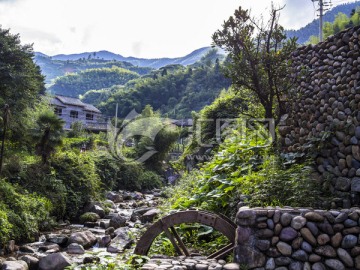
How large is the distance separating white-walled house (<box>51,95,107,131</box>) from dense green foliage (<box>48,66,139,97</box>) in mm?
51926

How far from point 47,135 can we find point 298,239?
32.1 feet

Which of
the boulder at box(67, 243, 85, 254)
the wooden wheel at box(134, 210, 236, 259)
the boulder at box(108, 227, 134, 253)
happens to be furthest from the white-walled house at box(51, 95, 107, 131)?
the wooden wheel at box(134, 210, 236, 259)

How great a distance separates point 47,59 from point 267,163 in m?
182

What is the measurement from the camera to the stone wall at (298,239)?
430cm

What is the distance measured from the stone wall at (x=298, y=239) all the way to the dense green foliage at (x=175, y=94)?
42.2m

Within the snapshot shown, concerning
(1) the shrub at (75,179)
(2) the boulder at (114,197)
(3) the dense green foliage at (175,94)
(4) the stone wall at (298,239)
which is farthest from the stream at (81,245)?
(3) the dense green foliage at (175,94)

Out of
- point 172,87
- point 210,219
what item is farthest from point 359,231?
point 172,87

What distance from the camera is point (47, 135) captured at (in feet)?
39.8

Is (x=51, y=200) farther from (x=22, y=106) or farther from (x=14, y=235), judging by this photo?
(x=22, y=106)

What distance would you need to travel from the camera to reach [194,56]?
190 m

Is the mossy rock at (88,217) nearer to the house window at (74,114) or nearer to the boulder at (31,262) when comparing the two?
the boulder at (31,262)

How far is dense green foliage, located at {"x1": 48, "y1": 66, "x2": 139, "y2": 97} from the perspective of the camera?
304ft

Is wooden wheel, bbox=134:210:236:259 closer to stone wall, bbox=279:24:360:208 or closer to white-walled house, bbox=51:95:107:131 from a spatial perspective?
stone wall, bbox=279:24:360:208

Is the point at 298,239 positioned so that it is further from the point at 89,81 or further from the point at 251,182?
the point at 89,81
